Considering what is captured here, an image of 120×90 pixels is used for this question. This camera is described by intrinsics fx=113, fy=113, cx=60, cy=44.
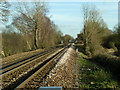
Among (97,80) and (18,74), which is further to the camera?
(18,74)

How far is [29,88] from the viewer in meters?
5.40

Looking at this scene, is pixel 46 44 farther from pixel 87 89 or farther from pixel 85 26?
pixel 87 89

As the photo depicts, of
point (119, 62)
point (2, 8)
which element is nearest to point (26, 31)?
point (2, 8)

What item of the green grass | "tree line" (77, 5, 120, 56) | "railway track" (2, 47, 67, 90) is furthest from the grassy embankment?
"tree line" (77, 5, 120, 56)

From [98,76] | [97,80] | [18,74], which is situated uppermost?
[18,74]

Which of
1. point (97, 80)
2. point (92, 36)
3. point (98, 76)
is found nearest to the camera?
point (97, 80)

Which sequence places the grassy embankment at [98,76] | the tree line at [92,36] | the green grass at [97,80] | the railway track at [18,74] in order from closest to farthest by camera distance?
1. the railway track at [18,74]
2. the green grass at [97,80]
3. the grassy embankment at [98,76]
4. the tree line at [92,36]

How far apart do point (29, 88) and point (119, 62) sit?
8.78m

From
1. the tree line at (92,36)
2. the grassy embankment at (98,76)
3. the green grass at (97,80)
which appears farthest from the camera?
the tree line at (92,36)

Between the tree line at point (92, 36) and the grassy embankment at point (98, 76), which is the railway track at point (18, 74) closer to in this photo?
the grassy embankment at point (98, 76)

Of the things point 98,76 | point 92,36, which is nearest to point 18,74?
point 98,76

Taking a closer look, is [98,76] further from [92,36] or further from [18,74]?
[92,36]

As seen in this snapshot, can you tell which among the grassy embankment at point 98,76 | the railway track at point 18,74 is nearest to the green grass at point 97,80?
the grassy embankment at point 98,76

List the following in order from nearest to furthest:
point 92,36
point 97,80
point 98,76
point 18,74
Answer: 1. point 97,80
2. point 98,76
3. point 18,74
4. point 92,36
